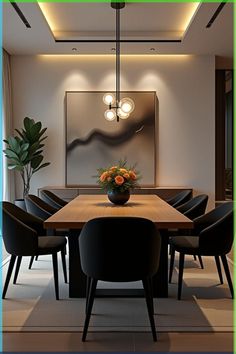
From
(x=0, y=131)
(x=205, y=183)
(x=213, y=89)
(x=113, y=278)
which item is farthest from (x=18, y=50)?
(x=113, y=278)

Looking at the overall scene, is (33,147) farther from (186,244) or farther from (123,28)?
(186,244)

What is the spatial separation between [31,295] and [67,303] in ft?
1.34

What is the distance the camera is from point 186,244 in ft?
11.1

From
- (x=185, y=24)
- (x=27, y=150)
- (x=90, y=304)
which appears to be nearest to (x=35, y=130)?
(x=27, y=150)

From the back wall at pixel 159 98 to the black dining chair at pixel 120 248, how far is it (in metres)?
4.44

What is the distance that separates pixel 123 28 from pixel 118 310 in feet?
14.3

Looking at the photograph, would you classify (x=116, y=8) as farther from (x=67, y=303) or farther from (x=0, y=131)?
(x=67, y=303)

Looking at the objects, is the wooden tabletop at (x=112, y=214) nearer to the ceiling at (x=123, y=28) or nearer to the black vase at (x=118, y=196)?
the black vase at (x=118, y=196)

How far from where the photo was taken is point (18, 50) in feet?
21.5

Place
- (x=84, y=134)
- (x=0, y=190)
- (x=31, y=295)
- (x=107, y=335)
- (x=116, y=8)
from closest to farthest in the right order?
1. (x=107, y=335)
2. (x=31, y=295)
3. (x=116, y=8)
4. (x=0, y=190)
5. (x=84, y=134)

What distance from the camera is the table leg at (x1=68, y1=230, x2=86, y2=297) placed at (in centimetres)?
340

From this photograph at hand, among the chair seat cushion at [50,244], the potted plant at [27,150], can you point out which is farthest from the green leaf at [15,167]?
the chair seat cushion at [50,244]

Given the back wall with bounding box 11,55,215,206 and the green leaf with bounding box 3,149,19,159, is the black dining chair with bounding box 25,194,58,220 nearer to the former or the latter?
the green leaf with bounding box 3,149,19,159

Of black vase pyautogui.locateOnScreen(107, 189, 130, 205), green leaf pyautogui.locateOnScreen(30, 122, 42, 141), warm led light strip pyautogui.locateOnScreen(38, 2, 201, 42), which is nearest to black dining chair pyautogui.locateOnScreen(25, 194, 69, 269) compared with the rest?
black vase pyautogui.locateOnScreen(107, 189, 130, 205)
